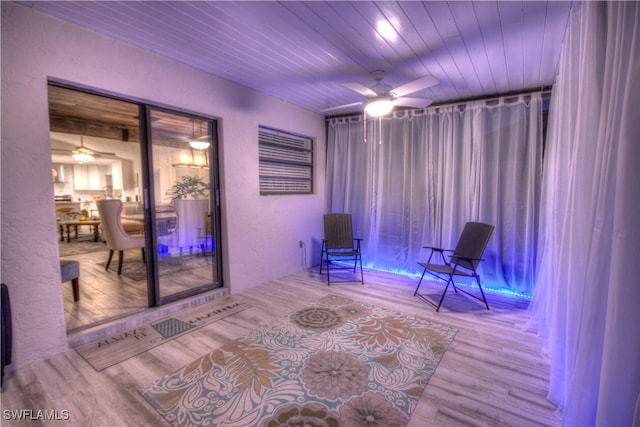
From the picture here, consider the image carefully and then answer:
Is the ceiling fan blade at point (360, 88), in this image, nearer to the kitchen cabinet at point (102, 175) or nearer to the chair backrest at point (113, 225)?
the chair backrest at point (113, 225)

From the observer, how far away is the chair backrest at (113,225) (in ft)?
11.9

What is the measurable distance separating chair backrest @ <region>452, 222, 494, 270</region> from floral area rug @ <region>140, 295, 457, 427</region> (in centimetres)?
96

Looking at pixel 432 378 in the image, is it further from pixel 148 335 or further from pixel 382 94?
pixel 382 94

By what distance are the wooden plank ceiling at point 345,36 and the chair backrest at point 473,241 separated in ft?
5.49

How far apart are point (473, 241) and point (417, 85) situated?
1.91m

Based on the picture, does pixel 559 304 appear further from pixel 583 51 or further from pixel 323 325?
pixel 323 325

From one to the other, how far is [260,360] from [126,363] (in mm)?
978

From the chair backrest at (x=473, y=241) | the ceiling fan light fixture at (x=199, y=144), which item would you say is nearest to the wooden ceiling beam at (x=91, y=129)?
the ceiling fan light fixture at (x=199, y=144)

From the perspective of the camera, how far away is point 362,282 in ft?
12.6

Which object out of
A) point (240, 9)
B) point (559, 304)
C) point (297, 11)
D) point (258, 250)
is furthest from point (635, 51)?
point (258, 250)

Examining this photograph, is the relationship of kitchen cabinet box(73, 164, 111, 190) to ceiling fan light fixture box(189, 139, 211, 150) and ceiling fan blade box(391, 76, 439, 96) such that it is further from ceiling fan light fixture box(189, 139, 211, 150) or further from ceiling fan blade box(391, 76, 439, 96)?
ceiling fan blade box(391, 76, 439, 96)

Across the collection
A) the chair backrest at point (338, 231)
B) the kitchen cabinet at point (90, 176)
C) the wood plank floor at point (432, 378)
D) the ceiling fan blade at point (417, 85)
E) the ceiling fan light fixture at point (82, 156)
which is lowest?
the wood plank floor at point (432, 378)

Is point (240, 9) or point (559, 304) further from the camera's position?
point (240, 9)

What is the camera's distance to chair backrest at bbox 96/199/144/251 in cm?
363
